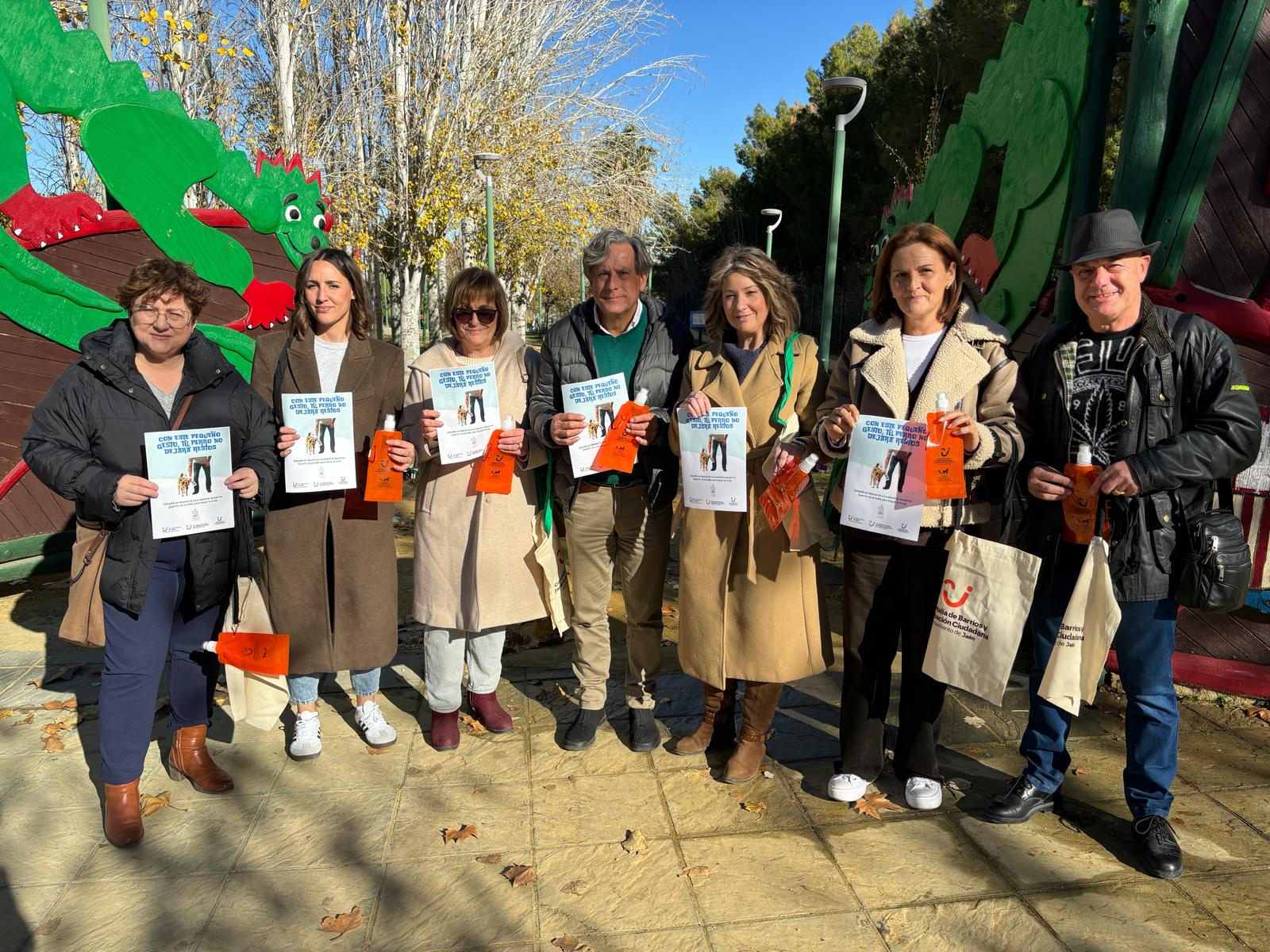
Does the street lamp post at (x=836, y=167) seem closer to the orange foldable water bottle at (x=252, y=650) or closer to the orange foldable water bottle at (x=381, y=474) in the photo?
the orange foldable water bottle at (x=381, y=474)

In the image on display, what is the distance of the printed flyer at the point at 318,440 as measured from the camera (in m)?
3.51

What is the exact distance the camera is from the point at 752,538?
3.47 meters

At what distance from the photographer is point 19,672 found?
16.2 feet

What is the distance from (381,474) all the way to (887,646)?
2.14 meters

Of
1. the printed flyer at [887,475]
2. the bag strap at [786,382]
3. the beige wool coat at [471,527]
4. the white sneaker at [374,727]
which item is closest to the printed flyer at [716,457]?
the bag strap at [786,382]

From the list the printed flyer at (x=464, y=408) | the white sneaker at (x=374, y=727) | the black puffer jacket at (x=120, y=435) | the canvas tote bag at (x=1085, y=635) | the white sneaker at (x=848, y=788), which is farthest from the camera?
the white sneaker at (x=374, y=727)

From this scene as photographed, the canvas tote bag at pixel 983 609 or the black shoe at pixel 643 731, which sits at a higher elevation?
the canvas tote bag at pixel 983 609

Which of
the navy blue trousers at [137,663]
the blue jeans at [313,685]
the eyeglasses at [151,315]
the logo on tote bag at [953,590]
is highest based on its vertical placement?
the eyeglasses at [151,315]

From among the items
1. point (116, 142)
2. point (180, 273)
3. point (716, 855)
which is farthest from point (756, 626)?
point (116, 142)

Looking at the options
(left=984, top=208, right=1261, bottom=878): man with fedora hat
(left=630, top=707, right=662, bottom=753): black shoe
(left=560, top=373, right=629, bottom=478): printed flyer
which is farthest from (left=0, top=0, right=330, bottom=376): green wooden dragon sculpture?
(left=984, top=208, right=1261, bottom=878): man with fedora hat

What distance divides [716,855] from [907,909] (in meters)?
0.67

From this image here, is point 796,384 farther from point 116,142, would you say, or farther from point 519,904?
point 116,142

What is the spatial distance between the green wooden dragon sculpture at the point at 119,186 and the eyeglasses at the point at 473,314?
3.52 meters

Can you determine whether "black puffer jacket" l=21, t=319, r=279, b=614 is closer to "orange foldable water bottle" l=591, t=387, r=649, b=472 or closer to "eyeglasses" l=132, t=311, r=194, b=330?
"eyeglasses" l=132, t=311, r=194, b=330
